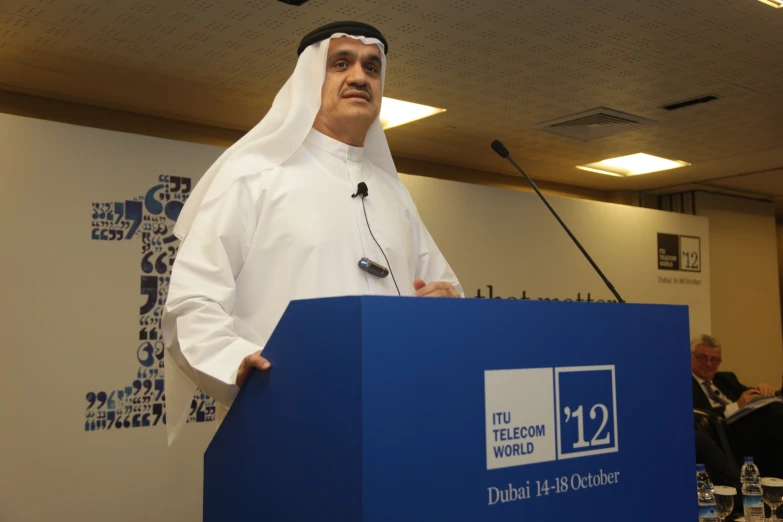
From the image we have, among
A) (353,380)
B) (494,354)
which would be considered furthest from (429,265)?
(353,380)

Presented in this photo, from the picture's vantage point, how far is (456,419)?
1045 mm

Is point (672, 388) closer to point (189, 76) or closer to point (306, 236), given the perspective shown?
point (306, 236)

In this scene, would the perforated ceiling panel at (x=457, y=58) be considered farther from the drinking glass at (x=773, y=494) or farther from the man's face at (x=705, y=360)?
the drinking glass at (x=773, y=494)

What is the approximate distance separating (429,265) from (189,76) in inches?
111

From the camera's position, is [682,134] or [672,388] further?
[682,134]

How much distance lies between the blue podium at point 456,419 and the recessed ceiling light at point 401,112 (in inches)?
147

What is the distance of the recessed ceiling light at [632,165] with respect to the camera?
652 centimetres

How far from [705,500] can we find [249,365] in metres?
1.65

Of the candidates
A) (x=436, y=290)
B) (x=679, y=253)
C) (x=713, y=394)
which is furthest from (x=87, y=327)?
(x=679, y=253)

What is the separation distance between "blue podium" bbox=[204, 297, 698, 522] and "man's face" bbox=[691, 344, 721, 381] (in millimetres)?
4145

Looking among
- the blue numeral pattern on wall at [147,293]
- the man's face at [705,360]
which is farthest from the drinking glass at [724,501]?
the man's face at [705,360]

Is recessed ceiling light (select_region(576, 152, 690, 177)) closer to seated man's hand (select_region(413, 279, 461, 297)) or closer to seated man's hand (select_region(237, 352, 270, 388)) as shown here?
seated man's hand (select_region(413, 279, 461, 297))

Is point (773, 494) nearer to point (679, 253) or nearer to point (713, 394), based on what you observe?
point (713, 394)

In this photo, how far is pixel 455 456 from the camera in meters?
1.04
